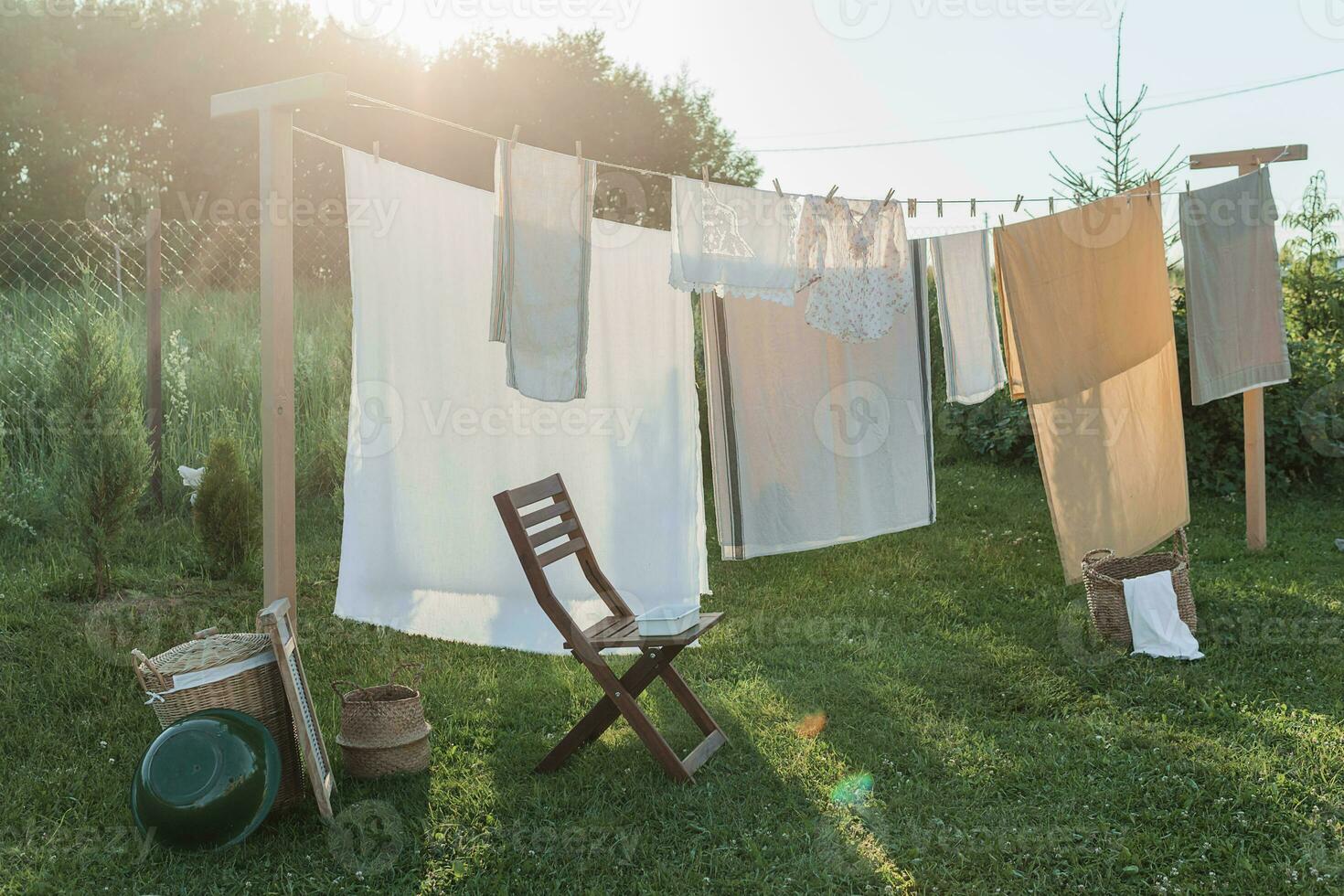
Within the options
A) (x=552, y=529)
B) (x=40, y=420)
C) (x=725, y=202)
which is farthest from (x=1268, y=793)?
(x=40, y=420)

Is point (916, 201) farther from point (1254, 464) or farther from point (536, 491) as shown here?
point (1254, 464)

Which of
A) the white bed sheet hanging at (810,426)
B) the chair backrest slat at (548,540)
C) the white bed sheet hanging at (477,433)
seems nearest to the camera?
the chair backrest slat at (548,540)

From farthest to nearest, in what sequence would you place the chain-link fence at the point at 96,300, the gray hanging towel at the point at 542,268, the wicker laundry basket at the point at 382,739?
the chain-link fence at the point at 96,300 < the gray hanging towel at the point at 542,268 < the wicker laundry basket at the point at 382,739

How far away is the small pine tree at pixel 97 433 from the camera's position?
4934 mm

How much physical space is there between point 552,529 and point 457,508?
64 centimetres

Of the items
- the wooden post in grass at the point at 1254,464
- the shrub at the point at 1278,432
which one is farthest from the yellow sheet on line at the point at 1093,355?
the shrub at the point at 1278,432

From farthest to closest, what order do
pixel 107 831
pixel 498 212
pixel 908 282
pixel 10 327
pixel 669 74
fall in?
pixel 669 74, pixel 10 327, pixel 908 282, pixel 498 212, pixel 107 831

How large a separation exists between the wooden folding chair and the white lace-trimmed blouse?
1466 mm

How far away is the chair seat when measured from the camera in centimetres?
331

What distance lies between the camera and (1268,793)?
3.20 m

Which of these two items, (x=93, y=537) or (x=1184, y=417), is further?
(x=1184, y=417)

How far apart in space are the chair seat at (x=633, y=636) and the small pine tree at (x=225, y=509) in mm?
2811

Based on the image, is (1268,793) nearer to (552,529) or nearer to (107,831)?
(552,529)

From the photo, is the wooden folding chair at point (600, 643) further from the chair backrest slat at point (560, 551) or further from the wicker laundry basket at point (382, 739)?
the wicker laundry basket at point (382, 739)
